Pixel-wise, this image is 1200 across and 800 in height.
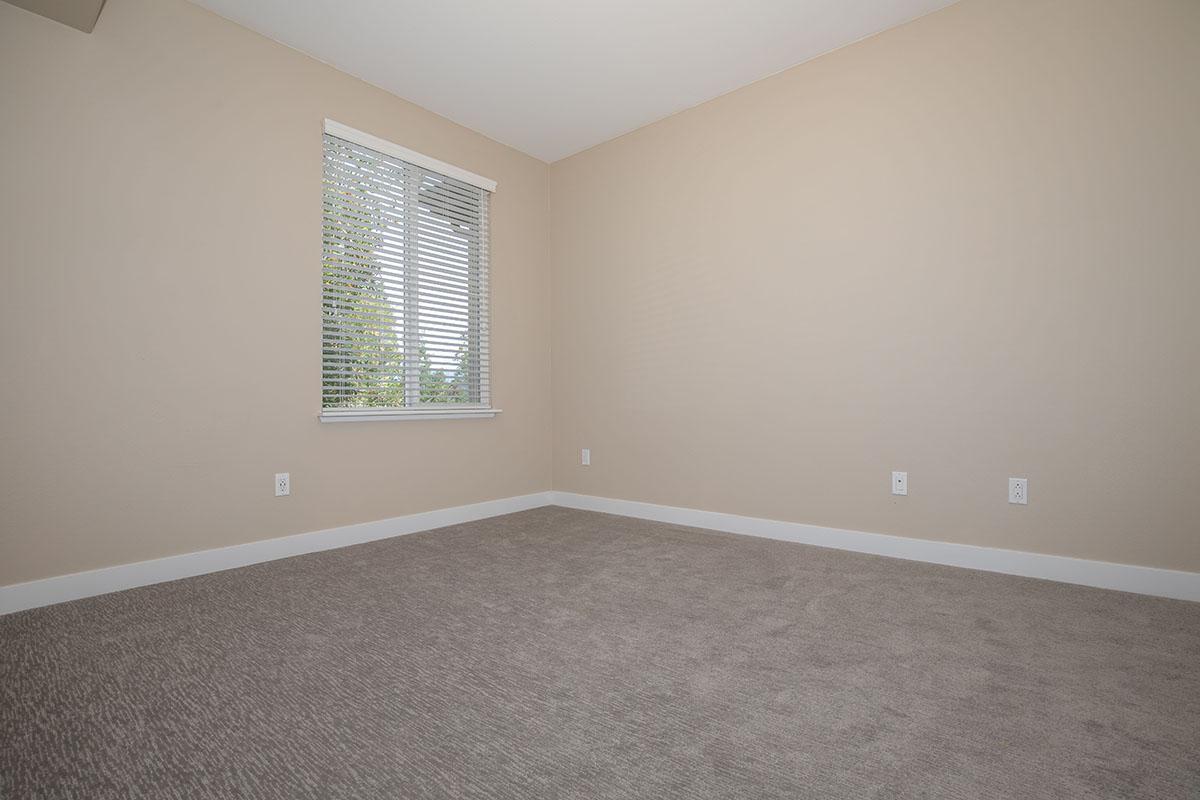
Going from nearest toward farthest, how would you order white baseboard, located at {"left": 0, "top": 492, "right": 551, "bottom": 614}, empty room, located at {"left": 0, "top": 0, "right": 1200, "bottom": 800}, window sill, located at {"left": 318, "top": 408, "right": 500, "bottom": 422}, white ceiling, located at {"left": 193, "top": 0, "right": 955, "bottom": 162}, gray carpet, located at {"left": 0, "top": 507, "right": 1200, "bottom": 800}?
1. gray carpet, located at {"left": 0, "top": 507, "right": 1200, "bottom": 800}
2. empty room, located at {"left": 0, "top": 0, "right": 1200, "bottom": 800}
3. white baseboard, located at {"left": 0, "top": 492, "right": 551, "bottom": 614}
4. white ceiling, located at {"left": 193, "top": 0, "right": 955, "bottom": 162}
5. window sill, located at {"left": 318, "top": 408, "right": 500, "bottom": 422}

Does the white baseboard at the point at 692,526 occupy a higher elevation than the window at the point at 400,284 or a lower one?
lower

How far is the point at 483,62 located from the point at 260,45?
3.64 ft

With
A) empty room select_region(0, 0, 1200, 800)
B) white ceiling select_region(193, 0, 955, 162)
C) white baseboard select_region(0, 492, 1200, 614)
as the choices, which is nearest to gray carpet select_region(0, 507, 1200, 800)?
empty room select_region(0, 0, 1200, 800)

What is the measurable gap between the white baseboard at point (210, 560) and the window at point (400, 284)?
2.11 ft

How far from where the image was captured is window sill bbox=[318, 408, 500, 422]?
3098mm

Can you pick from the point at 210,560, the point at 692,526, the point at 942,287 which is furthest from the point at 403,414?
the point at 942,287

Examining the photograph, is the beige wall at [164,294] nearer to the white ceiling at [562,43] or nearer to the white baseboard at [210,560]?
the white baseboard at [210,560]

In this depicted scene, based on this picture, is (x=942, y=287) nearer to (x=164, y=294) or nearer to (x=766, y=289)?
(x=766, y=289)

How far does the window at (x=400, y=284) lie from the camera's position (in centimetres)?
315

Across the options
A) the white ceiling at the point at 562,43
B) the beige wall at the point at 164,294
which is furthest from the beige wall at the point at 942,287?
the beige wall at the point at 164,294

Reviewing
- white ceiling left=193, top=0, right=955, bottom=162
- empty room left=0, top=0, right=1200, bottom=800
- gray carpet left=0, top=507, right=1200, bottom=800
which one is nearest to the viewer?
gray carpet left=0, top=507, right=1200, bottom=800

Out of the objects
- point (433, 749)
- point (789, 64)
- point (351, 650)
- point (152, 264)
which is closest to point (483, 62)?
point (789, 64)

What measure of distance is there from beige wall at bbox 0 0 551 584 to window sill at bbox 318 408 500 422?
0.22 feet

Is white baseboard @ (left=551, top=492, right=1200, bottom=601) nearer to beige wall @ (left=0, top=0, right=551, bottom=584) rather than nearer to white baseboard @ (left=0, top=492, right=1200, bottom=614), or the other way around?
white baseboard @ (left=0, top=492, right=1200, bottom=614)
